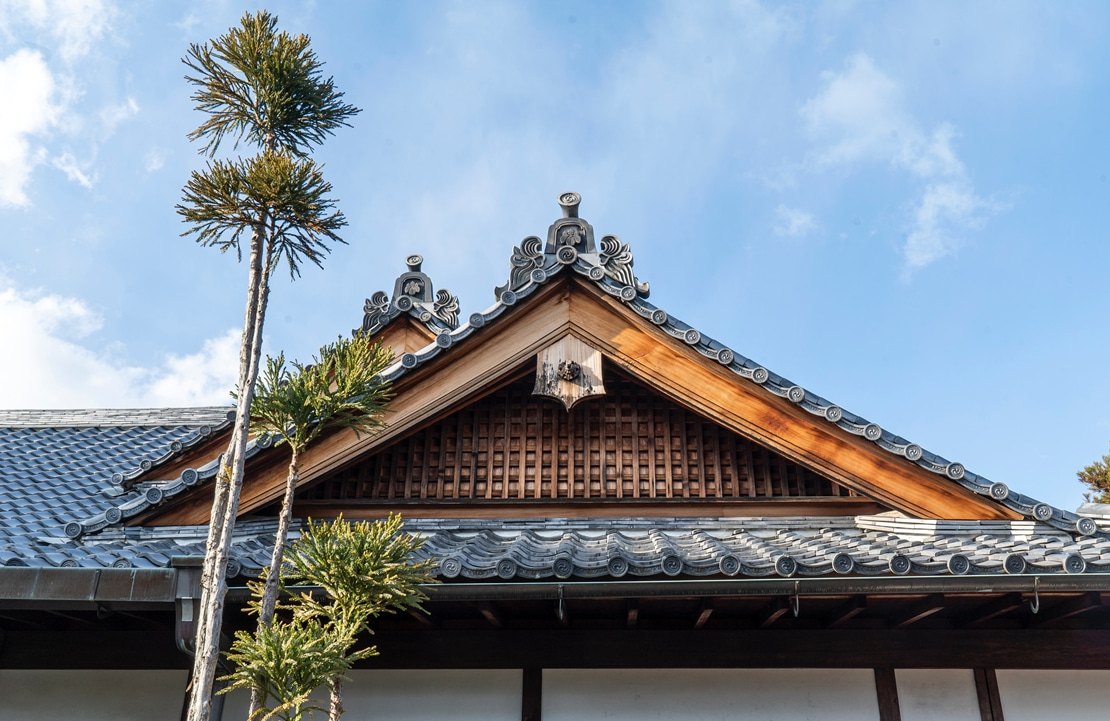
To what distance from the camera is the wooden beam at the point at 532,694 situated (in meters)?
5.10

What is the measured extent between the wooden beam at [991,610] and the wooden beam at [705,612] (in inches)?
63.1

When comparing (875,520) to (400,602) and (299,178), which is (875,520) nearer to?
(400,602)

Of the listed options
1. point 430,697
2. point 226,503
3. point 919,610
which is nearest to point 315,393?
point 226,503

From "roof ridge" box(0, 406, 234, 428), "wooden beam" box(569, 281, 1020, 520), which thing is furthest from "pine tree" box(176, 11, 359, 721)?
"roof ridge" box(0, 406, 234, 428)

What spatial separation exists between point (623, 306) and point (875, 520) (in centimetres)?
240

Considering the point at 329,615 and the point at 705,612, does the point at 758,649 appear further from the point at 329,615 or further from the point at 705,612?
the point at 329,615

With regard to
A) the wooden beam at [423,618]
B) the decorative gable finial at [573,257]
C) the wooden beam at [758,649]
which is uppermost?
the decorative gable finial at [573,257]

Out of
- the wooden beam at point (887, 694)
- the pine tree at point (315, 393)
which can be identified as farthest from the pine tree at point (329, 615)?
the wooden beam at point (887, 694)

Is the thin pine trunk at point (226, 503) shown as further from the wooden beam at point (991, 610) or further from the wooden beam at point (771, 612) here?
the wooden beam at point (991, 610)

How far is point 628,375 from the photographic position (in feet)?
21.3

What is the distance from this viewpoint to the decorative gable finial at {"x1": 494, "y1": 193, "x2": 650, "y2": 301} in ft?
20.5

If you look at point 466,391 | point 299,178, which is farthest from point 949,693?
point 299,178

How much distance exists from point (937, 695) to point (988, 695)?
304 millimetres

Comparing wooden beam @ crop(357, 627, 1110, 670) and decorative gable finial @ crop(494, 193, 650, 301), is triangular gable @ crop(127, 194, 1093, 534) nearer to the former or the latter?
decorative gable finial @ crop(494, 193, 650, 301)
